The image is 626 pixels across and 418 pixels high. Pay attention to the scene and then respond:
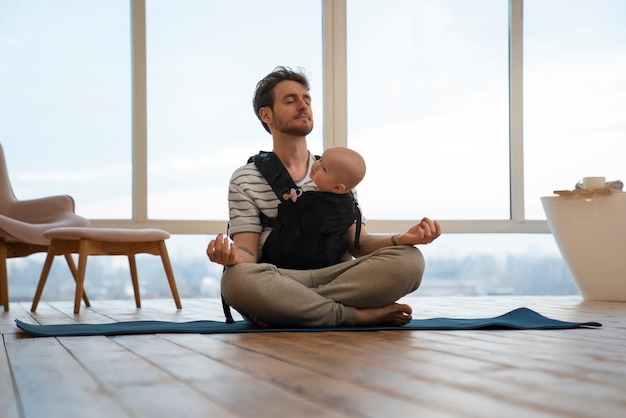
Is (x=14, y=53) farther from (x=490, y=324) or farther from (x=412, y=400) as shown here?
(x=412, y=400)

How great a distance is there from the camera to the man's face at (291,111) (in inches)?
108

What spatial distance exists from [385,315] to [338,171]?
448mm

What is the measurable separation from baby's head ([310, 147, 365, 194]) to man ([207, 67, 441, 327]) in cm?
18

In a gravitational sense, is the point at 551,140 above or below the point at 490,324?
above

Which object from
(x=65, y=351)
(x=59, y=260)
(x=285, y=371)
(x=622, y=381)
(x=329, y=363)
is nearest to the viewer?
(x=622, y=381)

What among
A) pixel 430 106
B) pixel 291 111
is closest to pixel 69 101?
pixel 430 106

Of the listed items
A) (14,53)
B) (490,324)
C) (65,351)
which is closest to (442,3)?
(14,53)

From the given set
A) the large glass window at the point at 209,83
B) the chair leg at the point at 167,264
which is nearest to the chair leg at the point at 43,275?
the chair leg at the point at 167,264

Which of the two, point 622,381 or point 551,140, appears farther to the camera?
point 551,140

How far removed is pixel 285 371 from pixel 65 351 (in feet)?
2.09

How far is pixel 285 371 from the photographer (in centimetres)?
152

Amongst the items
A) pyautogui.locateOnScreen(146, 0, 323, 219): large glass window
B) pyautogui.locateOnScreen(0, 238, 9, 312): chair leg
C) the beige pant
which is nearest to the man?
the beige pant

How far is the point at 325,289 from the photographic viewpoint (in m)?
2.47

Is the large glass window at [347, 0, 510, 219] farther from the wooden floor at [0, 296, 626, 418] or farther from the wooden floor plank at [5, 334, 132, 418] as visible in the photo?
the wooden floor plank at [5, 334, 132, 418]
